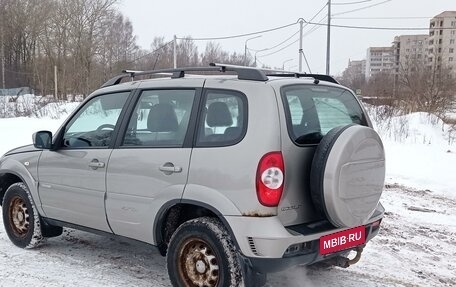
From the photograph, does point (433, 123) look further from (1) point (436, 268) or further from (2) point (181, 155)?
(2) point (181, 155)

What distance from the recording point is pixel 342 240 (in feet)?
11.1

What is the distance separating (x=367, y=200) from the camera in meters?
3.36

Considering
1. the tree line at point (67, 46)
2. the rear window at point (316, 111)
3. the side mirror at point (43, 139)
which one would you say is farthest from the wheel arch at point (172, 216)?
the tree line at point (67, 46)

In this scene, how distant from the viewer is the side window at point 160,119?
143 inches

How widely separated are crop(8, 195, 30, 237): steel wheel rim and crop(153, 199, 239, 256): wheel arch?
1994 mm

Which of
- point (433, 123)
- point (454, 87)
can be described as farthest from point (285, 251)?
point (454, 87)

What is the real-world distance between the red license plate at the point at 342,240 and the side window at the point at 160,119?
1.31m

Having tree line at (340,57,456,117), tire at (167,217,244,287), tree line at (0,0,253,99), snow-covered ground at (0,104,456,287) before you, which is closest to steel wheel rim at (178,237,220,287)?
tire at (167,217,244,287)

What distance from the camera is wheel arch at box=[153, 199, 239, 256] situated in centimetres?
346

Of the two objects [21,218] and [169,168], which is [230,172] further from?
[21,218]

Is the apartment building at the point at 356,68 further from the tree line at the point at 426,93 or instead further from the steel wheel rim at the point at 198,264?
the steel wheel rim at the point at 198,264

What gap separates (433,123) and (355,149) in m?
14.3

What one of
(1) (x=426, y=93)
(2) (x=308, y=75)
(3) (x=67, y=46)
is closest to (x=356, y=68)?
(3) (x=67, y=46)

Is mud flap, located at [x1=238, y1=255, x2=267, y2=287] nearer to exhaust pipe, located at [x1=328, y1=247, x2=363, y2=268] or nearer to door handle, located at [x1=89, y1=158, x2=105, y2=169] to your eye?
exhaust pipe, located at [x1=328, y1=247, x2=363, y2=268]
